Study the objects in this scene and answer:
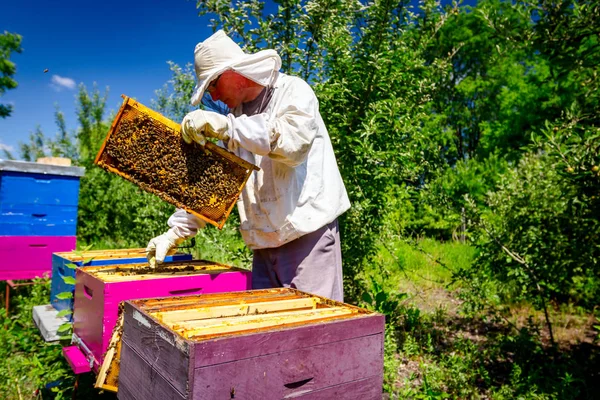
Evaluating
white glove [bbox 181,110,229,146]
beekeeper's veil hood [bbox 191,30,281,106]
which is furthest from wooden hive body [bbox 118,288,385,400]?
beekeeper's veil hood [bbox 191,30,281,106]

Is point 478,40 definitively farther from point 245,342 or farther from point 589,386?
point 245,342

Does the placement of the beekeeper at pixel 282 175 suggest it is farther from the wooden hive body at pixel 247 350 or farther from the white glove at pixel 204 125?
the wooden hive body at pixel 247 350

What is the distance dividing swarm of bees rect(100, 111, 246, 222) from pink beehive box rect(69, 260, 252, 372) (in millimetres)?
360

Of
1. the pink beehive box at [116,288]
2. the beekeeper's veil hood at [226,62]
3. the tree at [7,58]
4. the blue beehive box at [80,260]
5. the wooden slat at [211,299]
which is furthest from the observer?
the tree at [7,58]

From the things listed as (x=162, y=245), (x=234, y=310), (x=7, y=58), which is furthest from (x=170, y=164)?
(x=7, y=58)

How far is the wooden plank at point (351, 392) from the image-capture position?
140 cm

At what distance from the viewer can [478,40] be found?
71.6ft

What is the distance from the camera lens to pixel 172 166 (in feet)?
Result: 6.89

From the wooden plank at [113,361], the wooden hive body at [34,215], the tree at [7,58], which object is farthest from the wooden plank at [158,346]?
the tree at [7,58]

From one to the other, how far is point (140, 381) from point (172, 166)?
1.01 metres

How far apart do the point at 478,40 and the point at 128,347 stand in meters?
24.0

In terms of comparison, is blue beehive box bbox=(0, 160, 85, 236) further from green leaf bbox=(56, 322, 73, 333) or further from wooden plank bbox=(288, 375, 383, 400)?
wooden plank bbox=(288, 375, 383, 400)

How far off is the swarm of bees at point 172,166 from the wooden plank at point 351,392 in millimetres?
948

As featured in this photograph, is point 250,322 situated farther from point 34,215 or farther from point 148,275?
point 34,215
